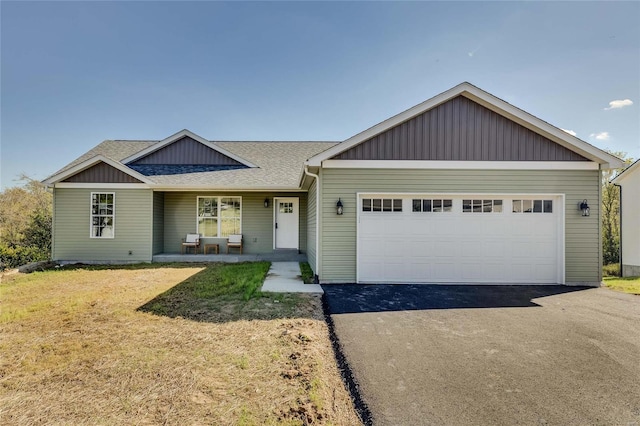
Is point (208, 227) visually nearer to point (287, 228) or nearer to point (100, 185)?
point (287, 228)

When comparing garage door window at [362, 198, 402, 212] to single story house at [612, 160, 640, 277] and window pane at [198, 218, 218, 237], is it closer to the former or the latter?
window pane at [198, 218, 218, 237]

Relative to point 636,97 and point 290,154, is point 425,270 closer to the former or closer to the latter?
point 290,154

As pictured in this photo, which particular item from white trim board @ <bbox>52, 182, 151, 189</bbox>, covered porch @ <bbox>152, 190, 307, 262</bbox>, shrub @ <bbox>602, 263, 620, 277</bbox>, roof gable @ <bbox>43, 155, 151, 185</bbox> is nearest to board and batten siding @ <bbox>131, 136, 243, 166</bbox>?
covered porch @ <bbox>152, 190, 307, 262</bbox>

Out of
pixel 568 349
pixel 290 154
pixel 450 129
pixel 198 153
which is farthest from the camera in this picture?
pixel 290 154

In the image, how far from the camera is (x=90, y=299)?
5.88 m

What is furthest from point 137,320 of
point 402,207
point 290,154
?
point 290,154

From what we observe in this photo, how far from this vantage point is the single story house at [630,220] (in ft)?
40.8

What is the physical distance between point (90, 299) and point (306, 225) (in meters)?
7.02

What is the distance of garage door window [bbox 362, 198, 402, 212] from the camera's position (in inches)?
290

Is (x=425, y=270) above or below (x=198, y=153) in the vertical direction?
below

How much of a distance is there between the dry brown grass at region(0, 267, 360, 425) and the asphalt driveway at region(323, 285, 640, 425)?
0.50 meters

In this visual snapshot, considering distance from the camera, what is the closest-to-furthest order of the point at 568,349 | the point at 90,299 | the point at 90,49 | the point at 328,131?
the point at 568,349 < the point at 90,299 < the point at 90,49 < the point at 328,131

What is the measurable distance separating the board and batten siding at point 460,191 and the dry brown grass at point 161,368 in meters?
2.11

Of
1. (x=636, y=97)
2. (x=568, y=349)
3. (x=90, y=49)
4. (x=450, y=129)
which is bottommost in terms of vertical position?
(x=568, y=349)
